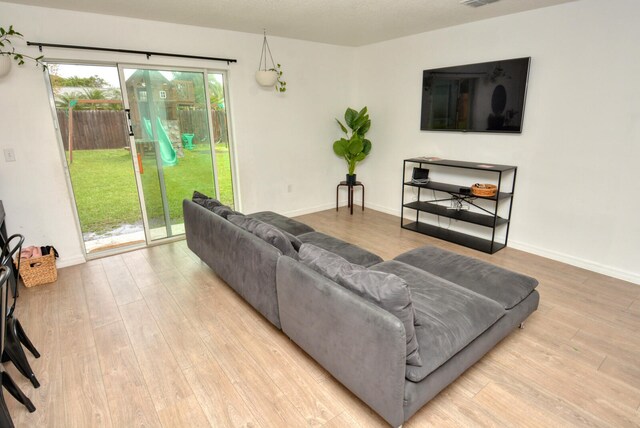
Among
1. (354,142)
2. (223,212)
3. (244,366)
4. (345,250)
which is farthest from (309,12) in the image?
(244,366)

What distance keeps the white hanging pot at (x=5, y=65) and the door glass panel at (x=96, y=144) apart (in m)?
0.34

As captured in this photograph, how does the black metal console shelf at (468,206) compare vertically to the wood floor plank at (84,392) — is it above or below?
above

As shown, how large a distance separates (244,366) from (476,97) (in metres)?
3.68

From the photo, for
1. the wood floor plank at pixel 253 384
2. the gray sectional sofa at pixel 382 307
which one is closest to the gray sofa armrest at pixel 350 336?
the gray sectional sofa at pixel 382 307

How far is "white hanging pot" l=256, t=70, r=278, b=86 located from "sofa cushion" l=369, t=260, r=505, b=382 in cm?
313

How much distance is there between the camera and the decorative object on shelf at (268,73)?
4250 mm

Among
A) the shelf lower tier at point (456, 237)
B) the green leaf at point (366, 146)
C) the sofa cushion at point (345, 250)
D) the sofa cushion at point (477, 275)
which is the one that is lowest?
the shelf lower tier at point (456, 237)

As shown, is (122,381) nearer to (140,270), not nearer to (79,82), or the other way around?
(140,270)

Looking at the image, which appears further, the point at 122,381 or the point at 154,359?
the point at 154,359

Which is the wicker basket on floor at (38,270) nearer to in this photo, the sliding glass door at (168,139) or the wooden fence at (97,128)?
the sliding glass door at (168,139)

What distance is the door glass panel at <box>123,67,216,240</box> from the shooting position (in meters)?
3.79

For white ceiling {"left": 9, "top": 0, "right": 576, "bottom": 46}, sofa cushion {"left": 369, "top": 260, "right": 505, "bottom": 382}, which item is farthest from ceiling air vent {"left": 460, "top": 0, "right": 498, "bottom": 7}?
sofa cushion {"left": 369, "top": 260, "right": 505, "bottom": 382}

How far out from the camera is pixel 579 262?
3369 millimetres

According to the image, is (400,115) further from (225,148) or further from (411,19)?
(225,148)
